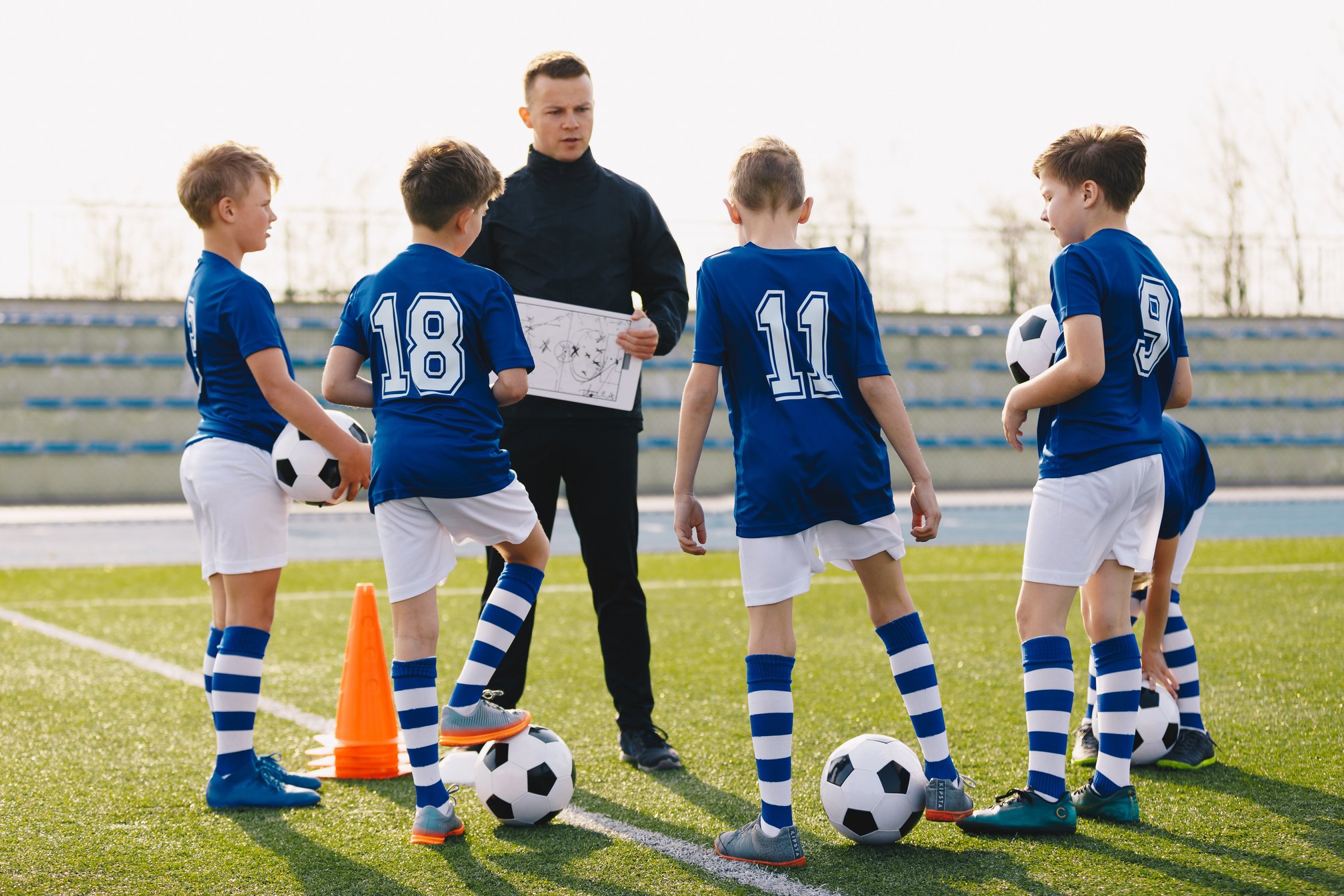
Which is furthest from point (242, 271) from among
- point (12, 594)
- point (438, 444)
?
point (12, 594)

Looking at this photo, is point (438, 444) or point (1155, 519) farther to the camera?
point (1155, 519)

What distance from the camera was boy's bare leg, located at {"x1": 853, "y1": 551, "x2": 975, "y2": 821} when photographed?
3408 mm

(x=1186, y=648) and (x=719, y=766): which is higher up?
(x=1186, y=648)

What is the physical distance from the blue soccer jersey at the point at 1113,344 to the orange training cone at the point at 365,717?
91.6 inches

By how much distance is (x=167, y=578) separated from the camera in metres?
10.2

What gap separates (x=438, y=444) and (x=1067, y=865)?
1.92 metres

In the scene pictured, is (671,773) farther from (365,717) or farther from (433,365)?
(433,365)

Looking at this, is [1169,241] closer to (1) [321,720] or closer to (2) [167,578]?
(2) [167,578]

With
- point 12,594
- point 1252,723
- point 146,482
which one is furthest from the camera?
point 146,482

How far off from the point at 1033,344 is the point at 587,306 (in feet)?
5.01

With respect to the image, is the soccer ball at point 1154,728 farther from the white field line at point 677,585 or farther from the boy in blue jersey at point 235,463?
the white field line at point 677,585

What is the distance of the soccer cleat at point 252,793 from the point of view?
12.5ft

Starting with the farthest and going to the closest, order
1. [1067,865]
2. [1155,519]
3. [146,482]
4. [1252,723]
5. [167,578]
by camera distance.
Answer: [146,482] < [167,578] < [1252,723] < [1155,519] < [1067,865]

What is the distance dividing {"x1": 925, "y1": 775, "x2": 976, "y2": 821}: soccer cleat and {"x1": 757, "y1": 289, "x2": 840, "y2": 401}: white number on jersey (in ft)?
3.69
